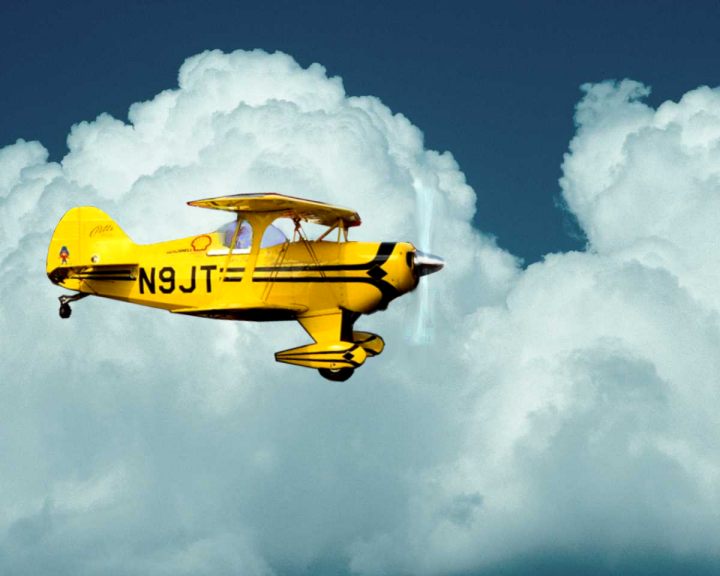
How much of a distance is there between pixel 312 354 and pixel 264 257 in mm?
2894

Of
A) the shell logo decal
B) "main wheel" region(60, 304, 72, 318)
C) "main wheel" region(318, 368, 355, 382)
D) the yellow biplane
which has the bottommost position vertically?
"main wheel" region(318, 368, 355, 382)

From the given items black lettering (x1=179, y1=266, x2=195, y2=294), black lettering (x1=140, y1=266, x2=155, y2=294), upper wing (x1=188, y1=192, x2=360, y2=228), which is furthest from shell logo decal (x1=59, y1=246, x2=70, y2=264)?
upper wing (x1=188, y1=192, x2=360, y2=228)

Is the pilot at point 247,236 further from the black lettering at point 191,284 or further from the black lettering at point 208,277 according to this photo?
the black lettering at point 191,284

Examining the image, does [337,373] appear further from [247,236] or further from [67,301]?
[67,301]

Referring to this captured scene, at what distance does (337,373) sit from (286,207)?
4349 mm

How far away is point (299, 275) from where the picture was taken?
38.7 meters

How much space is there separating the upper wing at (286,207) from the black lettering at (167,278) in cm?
287

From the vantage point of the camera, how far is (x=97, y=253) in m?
42.7

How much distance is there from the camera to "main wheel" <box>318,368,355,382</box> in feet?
125

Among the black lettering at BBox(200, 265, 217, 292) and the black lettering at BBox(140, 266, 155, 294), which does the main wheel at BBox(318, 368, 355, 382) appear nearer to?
the black lettering at BBox(200, 265, 217, 292)

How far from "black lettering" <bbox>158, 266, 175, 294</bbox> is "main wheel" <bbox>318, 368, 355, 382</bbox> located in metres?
4.98

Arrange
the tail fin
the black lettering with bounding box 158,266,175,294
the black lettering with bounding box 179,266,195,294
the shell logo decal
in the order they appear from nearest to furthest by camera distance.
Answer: the black lettering with bounding box 179,266,195,294
the black lettering with bounding box 158,266,175,294
the tail fin
the shell logo decal

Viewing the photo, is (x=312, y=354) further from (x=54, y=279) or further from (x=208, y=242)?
(x=54, y=279)

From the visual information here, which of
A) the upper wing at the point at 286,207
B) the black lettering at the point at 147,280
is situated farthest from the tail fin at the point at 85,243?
the upper wing at the point at 286,207
